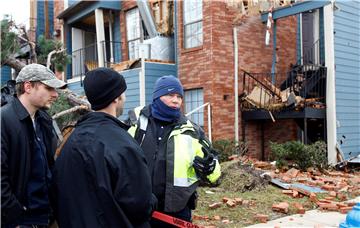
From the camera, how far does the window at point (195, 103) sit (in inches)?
441

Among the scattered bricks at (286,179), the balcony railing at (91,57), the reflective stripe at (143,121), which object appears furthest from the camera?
the balcony railing at (91,57)

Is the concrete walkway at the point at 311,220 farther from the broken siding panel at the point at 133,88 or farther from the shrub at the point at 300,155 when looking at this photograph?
the broken siding panel at the point at 133,88

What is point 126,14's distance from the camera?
13688 millimetres

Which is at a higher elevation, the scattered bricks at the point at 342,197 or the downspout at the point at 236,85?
the downspout at the point at 236,85

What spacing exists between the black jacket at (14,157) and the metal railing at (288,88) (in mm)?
8440

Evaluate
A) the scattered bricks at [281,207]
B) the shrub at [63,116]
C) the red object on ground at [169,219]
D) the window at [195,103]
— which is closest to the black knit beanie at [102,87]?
the red object on ground at [169,219]

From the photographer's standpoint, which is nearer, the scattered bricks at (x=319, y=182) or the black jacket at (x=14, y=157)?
the black jacket at (x=14, y=157)

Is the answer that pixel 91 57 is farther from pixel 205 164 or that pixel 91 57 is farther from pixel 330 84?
pixel 205 164

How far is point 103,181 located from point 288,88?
31.4ft

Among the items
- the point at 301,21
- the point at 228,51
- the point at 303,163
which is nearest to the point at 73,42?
the point at 228,51

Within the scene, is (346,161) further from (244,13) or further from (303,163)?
(244,13)

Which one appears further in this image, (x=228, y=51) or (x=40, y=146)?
(x=228, y=51)

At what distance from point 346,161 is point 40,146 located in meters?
9.84

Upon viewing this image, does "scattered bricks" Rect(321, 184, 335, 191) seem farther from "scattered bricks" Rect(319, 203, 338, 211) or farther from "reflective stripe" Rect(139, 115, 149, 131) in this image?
"reflective stripe" Rect(139, 115, 149, 131)
